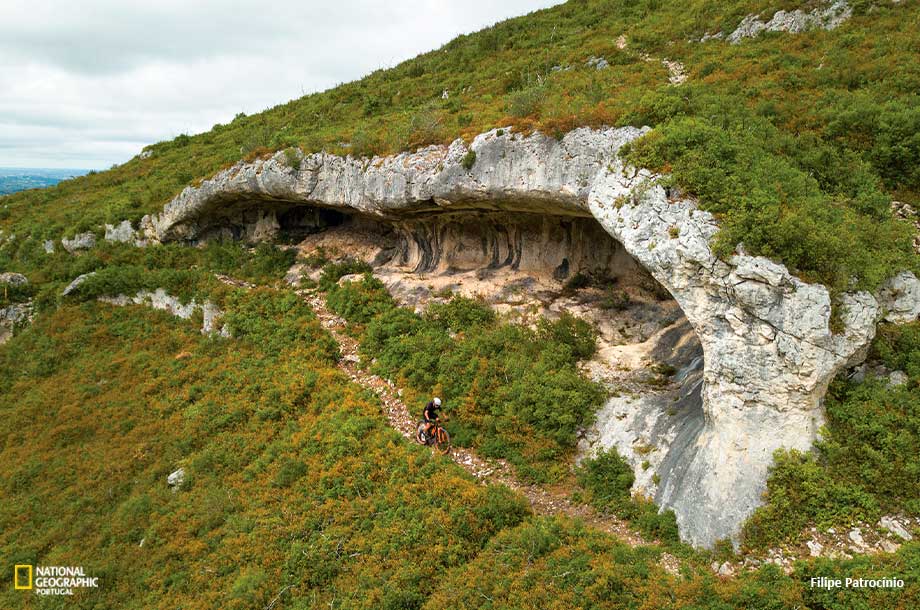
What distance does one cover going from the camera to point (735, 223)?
9.16 metres

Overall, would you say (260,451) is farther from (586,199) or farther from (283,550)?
(586,199)

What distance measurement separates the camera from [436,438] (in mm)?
12016

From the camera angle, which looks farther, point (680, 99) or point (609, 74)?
point (609, 74)

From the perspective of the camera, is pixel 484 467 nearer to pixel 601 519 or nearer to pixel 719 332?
pixel 601 519

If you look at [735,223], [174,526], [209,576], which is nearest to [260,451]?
[174,526]

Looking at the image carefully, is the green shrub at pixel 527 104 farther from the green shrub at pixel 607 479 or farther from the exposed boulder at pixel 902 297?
the green shrub at pixel 607 479

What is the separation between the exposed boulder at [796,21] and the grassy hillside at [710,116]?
1.97ft

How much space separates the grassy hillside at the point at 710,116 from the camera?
960cm

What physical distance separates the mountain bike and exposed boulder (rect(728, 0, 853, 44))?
23.1 meters

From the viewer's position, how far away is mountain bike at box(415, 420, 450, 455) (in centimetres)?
1195

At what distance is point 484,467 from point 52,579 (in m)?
11.6

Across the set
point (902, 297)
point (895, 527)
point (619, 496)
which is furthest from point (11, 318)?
point (902, 297)

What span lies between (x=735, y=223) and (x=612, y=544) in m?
6.84

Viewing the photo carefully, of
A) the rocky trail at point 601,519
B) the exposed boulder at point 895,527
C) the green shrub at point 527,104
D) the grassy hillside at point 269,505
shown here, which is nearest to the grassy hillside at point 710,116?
the green shrub at point 527,104
